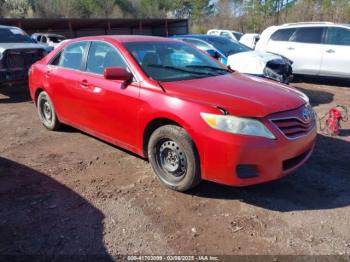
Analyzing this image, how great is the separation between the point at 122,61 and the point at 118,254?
232cm

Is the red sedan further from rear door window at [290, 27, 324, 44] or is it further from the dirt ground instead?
rear door window at [290, 27, 324, 44]

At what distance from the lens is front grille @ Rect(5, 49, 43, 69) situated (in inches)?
348

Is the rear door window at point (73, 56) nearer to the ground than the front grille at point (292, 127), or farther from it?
farther from it

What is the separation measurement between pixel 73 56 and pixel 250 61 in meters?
4.56

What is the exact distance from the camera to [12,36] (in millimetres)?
10086

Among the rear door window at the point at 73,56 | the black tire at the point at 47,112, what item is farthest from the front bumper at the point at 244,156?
the black tire at the point at 47,112

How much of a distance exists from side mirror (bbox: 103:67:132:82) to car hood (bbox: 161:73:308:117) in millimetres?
443

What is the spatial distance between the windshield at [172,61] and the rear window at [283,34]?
21.6 feet

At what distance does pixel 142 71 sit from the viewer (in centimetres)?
401

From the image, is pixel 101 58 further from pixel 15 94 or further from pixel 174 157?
pixel 15 94

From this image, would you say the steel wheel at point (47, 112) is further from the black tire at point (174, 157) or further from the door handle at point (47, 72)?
the black tire at point (174, 157)

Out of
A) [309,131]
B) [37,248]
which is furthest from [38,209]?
[309,131]

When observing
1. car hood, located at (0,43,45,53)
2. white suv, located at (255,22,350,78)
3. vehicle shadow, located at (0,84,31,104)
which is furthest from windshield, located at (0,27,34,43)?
white suv, located at (255,22,350,78)

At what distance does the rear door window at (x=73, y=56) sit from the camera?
→ 4930 mm
